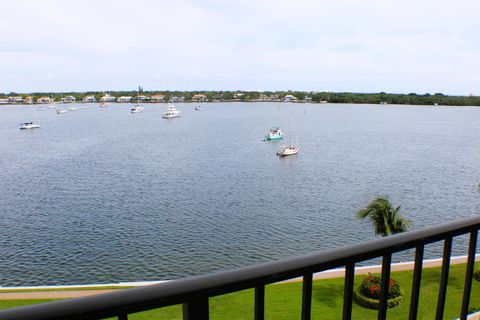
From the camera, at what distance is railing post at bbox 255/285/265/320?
1483 mm

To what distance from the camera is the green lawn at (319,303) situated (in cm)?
1337

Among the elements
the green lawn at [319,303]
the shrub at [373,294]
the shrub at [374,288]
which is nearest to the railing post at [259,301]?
the green lawn at [319,303]

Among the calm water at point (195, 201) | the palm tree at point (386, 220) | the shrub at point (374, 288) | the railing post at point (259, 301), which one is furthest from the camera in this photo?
the calm water at point (195, 201)

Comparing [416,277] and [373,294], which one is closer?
[416,277]

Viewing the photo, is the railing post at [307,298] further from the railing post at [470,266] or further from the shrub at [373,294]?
the shrub at [373,294]

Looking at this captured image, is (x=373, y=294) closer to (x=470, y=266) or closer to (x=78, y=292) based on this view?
(x=78, y=292)

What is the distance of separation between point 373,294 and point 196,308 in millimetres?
14701

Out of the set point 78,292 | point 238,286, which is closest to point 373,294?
point 78,292

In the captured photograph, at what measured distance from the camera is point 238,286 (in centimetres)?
140

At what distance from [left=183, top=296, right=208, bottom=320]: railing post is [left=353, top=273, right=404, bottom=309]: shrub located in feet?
46.4

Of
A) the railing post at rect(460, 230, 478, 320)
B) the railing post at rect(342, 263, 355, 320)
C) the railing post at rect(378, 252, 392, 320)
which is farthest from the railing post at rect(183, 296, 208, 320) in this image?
the railing post at rect(460, 230, 478, 320)

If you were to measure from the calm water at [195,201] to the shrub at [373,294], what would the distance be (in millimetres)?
7583

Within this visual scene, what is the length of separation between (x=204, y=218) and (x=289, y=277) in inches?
1094

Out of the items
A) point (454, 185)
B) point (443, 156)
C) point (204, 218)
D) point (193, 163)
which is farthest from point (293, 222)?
point (443, 156)
